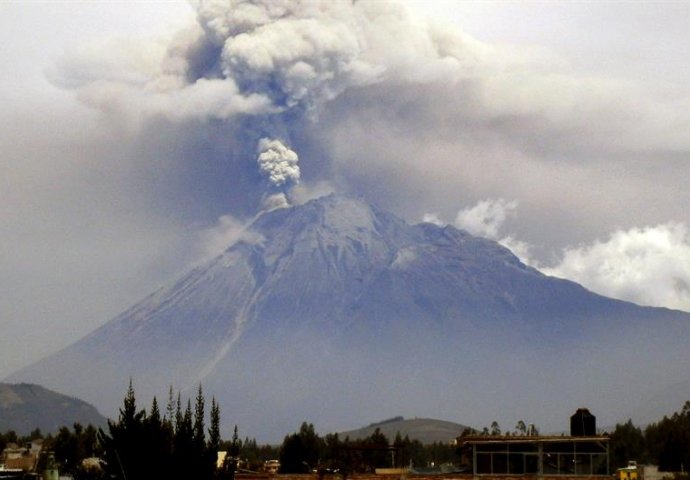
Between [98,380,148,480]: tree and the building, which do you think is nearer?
[98,380,148,480]: tree

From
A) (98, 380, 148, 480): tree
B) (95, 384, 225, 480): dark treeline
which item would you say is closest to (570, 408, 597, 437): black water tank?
(95, 384, 225, 480): dark treeline

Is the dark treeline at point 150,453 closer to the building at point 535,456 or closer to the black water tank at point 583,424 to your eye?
the building at point 535,456

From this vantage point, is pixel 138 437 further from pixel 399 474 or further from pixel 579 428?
pixel 579 428

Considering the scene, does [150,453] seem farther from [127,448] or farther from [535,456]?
[535,456]

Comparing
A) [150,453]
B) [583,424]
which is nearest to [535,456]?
[583,424]

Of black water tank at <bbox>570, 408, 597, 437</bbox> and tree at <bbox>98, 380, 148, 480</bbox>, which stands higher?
black water tank at <bbox>570, 408, 597, 437</bbox>

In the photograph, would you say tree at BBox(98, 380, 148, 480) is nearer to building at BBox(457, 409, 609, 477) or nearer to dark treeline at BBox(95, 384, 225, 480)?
dark treeline at BBox(95, 384, 225, 480)

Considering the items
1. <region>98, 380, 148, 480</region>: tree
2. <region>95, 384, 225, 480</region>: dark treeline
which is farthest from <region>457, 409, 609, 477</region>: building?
<region>98, 380, 148, 480</region>: tree
